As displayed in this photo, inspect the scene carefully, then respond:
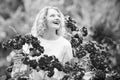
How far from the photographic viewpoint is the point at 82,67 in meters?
2.83

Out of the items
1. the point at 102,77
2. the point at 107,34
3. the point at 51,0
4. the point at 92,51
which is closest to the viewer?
the point at 102,77

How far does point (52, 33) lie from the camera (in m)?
3.21

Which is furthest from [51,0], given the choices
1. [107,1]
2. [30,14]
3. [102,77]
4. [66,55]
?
[102,77]

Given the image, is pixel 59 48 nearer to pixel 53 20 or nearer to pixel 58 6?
pixel 53 20

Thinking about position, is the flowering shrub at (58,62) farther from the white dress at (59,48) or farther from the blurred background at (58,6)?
the blurred background at (58,6)

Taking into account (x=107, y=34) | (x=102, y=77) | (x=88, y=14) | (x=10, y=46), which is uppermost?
(x=88, y=14)

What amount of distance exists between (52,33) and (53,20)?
16 centimetres

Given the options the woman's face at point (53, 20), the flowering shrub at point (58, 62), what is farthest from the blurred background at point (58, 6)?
the flowering shrub at point (58, 62)

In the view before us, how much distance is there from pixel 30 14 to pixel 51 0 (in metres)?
0.81

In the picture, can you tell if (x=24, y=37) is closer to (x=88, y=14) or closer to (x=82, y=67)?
(x=82, y=67)

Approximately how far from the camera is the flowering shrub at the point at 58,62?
98.8 inches

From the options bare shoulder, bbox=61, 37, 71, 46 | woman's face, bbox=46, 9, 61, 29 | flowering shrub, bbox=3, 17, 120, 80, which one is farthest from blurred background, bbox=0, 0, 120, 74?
flowering shrub, bbox=3, 17, 120, 80

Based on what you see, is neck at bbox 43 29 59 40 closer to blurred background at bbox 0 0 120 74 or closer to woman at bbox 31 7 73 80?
woman at bbox 31 7 73 80

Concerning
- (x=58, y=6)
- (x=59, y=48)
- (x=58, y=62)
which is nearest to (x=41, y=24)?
(x=59, y=48)
